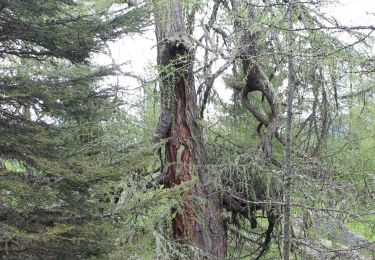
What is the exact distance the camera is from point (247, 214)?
23.5ft

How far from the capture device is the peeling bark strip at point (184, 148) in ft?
20.6

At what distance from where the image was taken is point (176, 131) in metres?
6.55

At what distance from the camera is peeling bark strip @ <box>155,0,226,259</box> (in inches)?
247

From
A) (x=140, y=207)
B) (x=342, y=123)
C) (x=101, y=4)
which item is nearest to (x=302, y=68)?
(x=140, y=207)

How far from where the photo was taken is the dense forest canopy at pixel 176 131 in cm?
385

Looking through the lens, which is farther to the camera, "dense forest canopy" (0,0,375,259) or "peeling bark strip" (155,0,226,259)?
"peeling bark strip" (155,0,226,259)

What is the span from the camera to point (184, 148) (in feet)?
21.5

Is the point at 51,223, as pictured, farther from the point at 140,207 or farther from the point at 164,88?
the point at 164,88

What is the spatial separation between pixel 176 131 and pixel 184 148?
0.24 m

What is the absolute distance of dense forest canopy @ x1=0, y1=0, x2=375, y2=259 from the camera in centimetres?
385

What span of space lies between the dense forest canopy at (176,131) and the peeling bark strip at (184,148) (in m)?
0.02

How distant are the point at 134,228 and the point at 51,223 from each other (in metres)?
1.39

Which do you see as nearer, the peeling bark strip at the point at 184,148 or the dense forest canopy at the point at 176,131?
the dense forest canopy at the point at 176,131

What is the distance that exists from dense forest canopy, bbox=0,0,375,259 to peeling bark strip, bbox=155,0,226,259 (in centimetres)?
2
